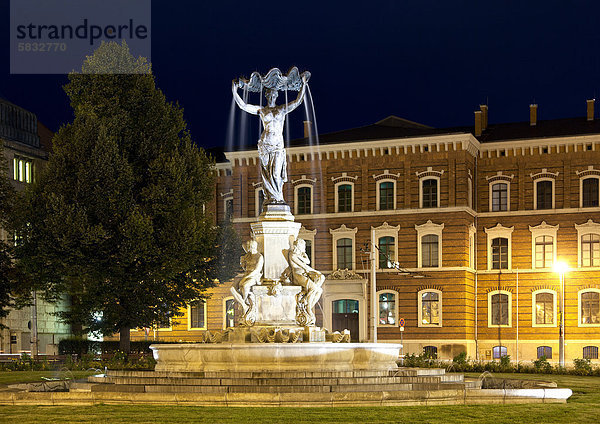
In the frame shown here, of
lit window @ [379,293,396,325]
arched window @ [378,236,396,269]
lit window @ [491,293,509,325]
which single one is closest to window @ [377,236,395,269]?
arched window @ [378,236,396,269]

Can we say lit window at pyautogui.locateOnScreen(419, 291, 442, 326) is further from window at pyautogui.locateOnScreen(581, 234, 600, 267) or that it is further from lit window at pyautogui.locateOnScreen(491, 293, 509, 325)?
window at pyautogui.locateOnScreen(581, 234, 600, 267)

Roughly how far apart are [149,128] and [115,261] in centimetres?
609

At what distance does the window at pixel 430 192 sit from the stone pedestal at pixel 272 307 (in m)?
37.7

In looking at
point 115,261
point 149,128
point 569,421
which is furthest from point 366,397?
point 149,128

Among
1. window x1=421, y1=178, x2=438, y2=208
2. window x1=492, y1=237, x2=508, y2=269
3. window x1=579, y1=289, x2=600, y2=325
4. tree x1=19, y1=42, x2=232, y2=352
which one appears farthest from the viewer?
window x1=492, y1=237, x2=508, y2=269

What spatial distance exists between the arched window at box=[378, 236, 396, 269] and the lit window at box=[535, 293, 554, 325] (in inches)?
358

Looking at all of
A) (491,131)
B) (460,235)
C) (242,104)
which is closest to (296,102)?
(242,104)

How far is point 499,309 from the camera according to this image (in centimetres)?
5978

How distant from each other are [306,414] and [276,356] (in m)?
3.53

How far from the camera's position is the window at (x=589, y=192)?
5894 centimetres

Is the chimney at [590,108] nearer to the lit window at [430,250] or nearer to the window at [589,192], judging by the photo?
the window at [589,192]

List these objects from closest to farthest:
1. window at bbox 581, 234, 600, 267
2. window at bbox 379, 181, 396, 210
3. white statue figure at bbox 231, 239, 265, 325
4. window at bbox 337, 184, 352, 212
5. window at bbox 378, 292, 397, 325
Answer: white statue figure at bbox 231, 239, 265, 325
window at bbox 581, 234, 600, 267
window at bbox 378, 292, 397, 325
window at bbox 379, 181, 396, 210
window at bbox 337, 184, 352, 212

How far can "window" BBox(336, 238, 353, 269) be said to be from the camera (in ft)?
202

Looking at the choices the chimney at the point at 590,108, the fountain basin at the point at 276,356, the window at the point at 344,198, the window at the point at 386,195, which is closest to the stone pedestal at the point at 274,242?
the fountain basin at the point at 276,356
